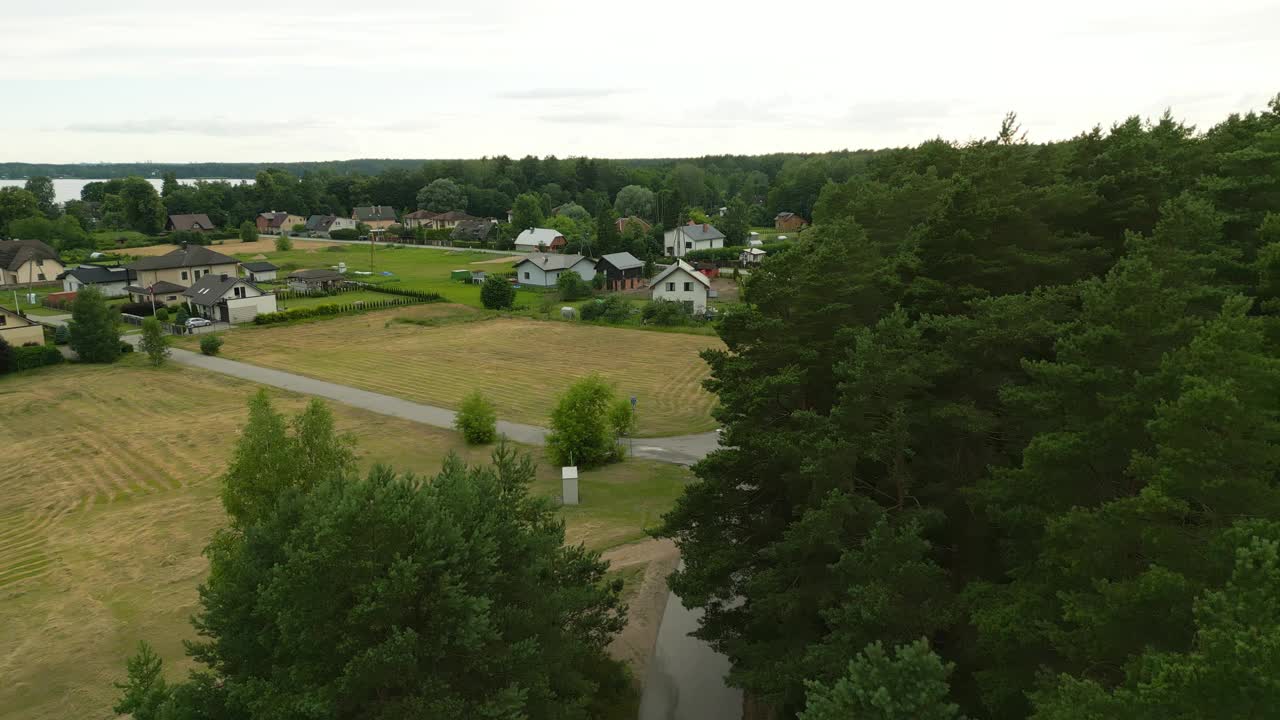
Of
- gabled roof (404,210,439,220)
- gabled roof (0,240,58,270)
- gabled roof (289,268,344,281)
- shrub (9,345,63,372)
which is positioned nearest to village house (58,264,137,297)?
gabled roof (0,240,58,270)

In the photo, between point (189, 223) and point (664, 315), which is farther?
point (189, 223)

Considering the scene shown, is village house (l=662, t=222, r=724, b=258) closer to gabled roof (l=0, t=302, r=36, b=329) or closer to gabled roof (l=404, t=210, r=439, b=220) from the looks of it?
gabled roof (l=404, t=210, r=439, b=220)

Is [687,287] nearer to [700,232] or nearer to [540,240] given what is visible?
[700,232]

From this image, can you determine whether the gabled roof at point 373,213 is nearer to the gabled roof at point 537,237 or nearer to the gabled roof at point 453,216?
the gabled roof at point 453,216

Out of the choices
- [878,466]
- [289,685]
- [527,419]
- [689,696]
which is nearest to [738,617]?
[689,696]

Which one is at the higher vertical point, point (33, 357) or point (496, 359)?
point (33, 357)

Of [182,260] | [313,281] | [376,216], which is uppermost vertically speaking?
[376,216]

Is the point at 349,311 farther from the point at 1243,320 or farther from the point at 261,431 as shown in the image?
the point at 1243,320

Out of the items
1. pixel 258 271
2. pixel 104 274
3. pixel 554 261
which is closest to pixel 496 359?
pixel 554 261
